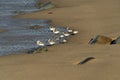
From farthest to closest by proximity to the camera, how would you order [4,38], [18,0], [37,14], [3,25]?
[18,0], [37,14], [3,25], [4,38]

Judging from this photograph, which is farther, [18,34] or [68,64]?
[18,34]

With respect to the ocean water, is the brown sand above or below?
above

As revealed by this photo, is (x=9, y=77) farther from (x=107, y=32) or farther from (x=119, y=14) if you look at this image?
(x=119, y=14)

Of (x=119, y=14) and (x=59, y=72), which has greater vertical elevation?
(x=59, y=72)

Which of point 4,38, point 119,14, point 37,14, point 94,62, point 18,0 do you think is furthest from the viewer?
point 18,0

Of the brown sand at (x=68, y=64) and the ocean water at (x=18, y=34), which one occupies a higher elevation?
the brown sand at (x=68, y=64)

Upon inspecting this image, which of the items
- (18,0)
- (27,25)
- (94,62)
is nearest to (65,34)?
(27,25)

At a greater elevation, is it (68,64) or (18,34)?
(68,64)

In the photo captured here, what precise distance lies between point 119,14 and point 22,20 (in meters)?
4.65

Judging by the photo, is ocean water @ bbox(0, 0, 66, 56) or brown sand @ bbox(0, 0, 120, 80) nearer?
brown sand @ bbox(0, 0, 120, 80)

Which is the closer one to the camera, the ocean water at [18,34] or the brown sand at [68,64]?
the brown sand at [68,64]

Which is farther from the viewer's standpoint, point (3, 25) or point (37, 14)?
point (37, 14)

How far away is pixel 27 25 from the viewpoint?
19.8 metres

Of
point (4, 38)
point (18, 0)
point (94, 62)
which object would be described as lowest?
point (18, 0)
